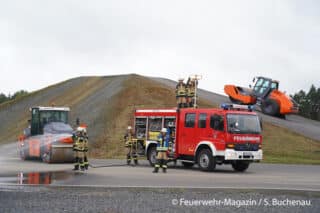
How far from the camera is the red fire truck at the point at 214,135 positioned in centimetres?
2034

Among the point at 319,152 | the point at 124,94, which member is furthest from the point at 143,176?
the point at 124,94

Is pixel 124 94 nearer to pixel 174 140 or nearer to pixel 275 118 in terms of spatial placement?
pixel 275 118

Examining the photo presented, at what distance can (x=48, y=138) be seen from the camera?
24859mm

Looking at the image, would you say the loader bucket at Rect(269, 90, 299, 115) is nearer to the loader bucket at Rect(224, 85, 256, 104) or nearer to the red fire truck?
the loader bucket at Rect(224, 85, 256, 104)

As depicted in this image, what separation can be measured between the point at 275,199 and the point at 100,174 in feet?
26.4

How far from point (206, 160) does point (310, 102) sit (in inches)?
2799

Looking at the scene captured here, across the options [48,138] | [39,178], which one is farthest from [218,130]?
[48,138]

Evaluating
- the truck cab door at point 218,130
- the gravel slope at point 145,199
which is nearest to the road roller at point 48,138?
the truck cab door at point 218,130

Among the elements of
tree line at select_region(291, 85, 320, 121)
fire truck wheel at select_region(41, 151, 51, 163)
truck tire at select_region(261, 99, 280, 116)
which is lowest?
fire truck wheel at select_region(41, 151, 51, 163)

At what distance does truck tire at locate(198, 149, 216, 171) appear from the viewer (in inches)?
808

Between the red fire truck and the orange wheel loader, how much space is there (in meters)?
23.6

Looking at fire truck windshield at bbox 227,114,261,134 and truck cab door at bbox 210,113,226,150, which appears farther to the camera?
fire truck windshield at bbox 227,114,261,134

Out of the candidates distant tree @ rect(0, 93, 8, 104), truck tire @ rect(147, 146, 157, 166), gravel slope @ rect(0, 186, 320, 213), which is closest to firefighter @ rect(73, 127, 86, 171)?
truck tire @ rect(147, 146, 157, 166)

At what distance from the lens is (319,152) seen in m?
32.0
